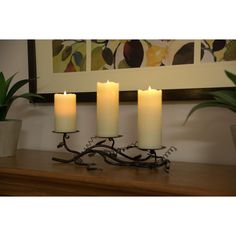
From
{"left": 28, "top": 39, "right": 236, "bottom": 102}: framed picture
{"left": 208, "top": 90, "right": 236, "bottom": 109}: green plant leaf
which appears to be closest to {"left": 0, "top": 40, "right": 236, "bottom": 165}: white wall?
{"left": 28, "top": 39, "right": 236, "bottom": 102}: framed picture

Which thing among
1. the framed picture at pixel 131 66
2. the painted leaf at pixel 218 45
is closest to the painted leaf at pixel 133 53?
the framed picture at pixel 131 66

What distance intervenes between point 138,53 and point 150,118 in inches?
11.3

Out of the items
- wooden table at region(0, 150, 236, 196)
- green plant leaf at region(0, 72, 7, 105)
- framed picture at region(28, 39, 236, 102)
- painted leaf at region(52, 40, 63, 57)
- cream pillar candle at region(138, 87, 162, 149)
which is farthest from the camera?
painted leaf at region(52, 40, 63, 57)

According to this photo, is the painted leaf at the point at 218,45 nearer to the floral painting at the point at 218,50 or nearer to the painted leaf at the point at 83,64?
the floral painting at the point at 218,50

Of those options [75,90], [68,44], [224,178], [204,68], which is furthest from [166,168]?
[68,44]

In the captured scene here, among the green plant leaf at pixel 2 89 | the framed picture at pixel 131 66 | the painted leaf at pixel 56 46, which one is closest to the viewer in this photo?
the framed picture at pixel 131 66

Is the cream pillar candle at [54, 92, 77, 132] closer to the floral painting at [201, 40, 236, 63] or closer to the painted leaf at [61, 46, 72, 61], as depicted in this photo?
the painted leaf at [61, 46, 72, 61]

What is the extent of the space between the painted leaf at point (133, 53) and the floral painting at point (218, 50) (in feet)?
0.63

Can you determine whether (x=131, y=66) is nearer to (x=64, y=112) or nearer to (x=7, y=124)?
(x=64, y=112)

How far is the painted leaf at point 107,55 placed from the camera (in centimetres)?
91

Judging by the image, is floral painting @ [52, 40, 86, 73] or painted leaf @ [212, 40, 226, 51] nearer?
painted leaf @ [212, 40, 226, 51]

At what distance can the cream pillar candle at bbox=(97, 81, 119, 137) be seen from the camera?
73 centimetres
